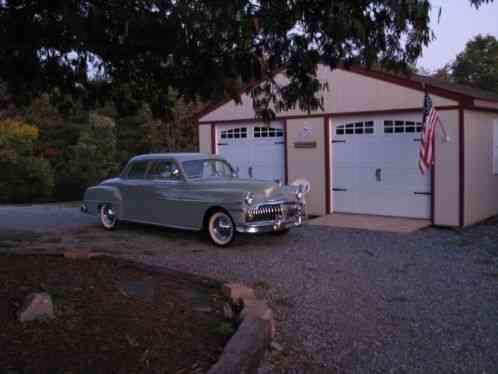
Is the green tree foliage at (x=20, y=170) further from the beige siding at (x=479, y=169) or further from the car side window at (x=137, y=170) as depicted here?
the beige siding at (x=479, y=169)

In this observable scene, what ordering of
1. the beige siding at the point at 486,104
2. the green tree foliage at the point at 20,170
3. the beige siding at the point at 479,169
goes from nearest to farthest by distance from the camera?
1. the beige siding at the point at 486,104
2. the beige siding at the point at 479,169
3. the green tree foliage at the point at 20,170

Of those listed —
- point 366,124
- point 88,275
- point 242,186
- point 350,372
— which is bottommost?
point 350,372

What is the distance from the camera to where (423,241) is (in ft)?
32.4

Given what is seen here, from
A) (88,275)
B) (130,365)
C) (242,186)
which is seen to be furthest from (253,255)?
(130,365)

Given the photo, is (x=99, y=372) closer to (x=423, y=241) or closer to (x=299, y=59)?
(x=299, y=59)

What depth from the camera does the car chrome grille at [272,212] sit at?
9.19m

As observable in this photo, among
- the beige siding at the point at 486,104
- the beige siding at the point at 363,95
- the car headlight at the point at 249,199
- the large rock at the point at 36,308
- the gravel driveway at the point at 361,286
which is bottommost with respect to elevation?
the gravel driveway at the point at 361,286

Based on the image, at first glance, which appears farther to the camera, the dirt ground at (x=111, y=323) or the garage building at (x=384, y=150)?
the garage building at (x=384, y=150)

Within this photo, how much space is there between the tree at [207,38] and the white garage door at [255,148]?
6.24 meters

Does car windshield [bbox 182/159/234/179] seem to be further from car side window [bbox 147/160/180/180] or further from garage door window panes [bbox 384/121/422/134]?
garage door window panes [bbox 384/121/422/134]

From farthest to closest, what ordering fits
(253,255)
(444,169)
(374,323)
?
(444,169) → (253,255) → (374,323)

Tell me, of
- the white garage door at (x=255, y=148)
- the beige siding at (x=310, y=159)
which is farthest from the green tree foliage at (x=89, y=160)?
the beige siding at (x=310, y=159)

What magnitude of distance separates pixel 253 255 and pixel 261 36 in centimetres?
357

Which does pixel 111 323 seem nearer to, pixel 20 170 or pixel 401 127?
pixel 401 127
